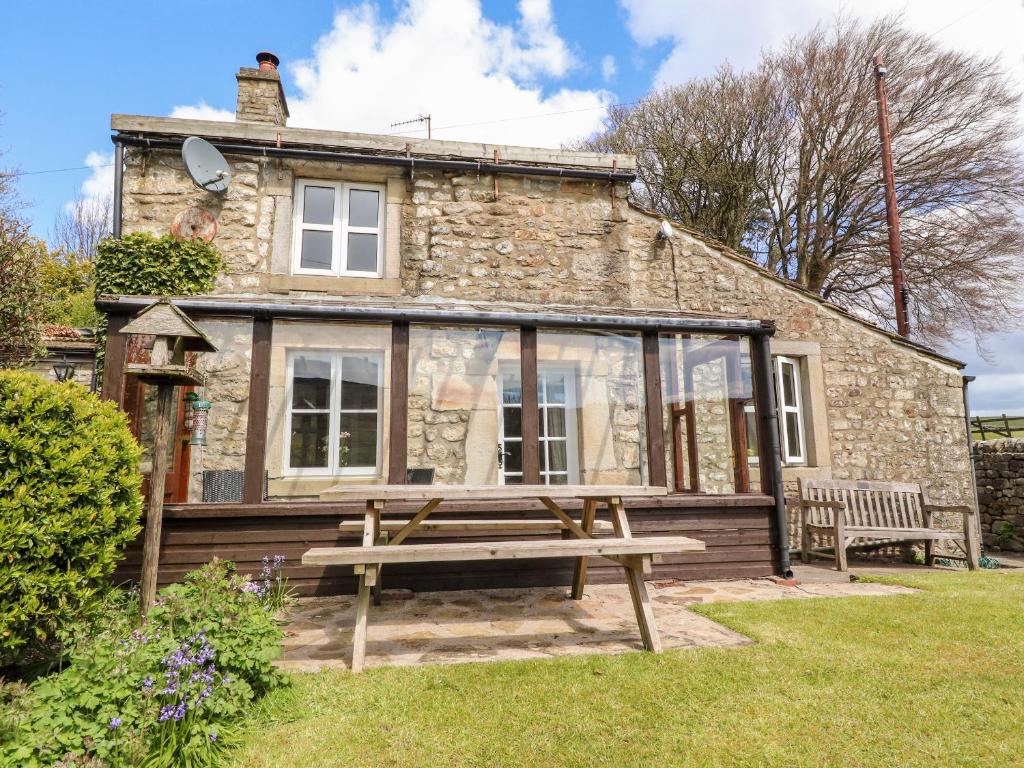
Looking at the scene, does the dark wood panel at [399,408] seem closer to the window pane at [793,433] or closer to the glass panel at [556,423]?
the glass panel at [556,423]

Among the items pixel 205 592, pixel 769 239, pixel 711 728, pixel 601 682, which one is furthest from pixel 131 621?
pixel 769 239

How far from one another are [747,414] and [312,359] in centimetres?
419

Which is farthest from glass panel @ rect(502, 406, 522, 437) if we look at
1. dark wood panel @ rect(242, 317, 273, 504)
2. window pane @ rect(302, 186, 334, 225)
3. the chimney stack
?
the chimney stack

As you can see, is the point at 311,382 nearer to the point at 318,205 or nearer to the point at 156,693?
Result: the point at 156,693

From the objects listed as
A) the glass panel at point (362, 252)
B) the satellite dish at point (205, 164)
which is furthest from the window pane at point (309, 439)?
the satellite dish at point (205, 164)

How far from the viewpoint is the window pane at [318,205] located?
7211mm

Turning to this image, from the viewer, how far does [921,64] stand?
12750 millimetres

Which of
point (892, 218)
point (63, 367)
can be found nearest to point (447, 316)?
point (63, 367)

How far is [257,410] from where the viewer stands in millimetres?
4375

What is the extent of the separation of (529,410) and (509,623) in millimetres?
1818

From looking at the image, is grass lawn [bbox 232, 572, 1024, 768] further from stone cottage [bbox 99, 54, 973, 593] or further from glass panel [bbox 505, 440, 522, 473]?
glass panel [bbox 505, 440, 522, 473]

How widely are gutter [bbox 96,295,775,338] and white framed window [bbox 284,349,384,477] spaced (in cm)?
41

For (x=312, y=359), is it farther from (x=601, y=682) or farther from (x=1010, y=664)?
(x=1010, y=664)

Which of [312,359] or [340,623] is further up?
[312,359]
